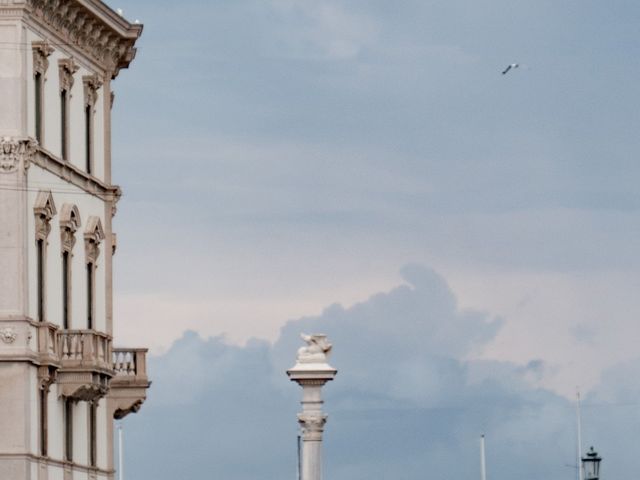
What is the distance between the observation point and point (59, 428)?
82750 millimetres

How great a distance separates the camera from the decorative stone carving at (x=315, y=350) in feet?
236

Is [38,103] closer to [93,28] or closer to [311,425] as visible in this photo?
[93,28]

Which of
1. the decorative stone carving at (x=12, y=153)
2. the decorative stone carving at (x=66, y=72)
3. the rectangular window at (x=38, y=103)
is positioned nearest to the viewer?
the decorative stone carving at (x=12, y=153)

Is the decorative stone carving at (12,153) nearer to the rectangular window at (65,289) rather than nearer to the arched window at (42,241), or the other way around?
the arched window at (42,241)

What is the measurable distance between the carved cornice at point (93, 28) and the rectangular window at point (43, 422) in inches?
419

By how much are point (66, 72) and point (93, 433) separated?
36.8ft

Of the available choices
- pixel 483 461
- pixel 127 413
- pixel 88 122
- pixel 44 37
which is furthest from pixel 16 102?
pixel 483 461

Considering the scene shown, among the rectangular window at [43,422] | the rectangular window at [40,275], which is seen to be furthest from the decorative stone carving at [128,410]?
the rectangular window at [40,275]

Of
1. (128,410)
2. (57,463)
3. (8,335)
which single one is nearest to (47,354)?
(8,335)

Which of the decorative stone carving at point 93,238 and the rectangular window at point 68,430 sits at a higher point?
the decorative stone carving at point 93,238

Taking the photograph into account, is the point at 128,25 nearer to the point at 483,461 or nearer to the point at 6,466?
the point at 6,466

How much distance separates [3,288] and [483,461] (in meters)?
50.4

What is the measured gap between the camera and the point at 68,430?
8400 cm

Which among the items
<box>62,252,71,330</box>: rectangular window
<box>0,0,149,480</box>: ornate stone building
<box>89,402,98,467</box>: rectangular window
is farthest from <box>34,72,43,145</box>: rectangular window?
<box>89,402,98,467</box>: rectangular window
